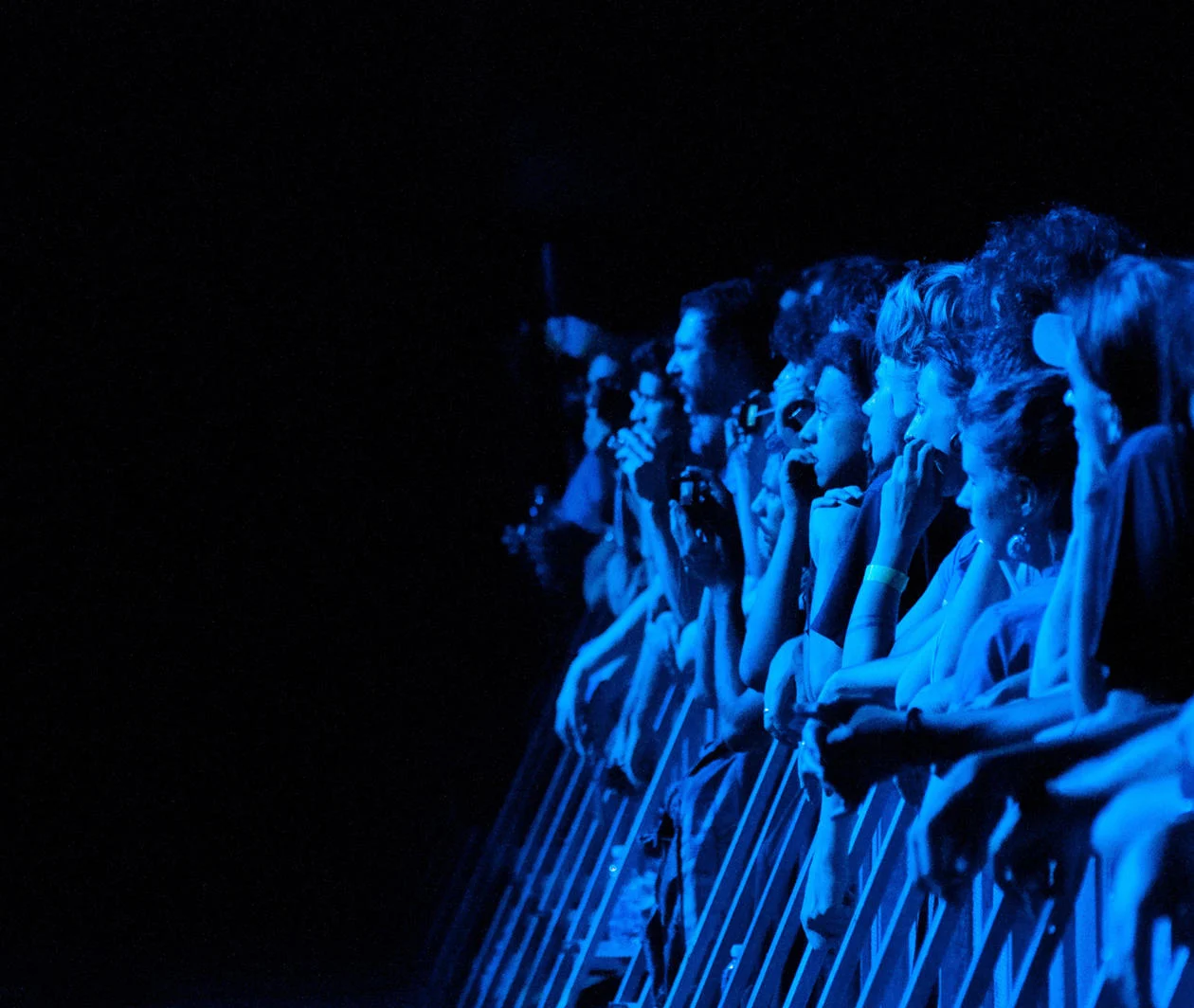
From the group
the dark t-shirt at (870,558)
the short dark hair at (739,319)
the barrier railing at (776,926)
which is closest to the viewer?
the barrier railing at (776,926)

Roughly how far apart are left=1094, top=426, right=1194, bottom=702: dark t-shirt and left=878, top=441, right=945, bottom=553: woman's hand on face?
2.00 ft

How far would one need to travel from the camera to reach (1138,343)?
1582 mm

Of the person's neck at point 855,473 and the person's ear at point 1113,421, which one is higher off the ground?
the person's ear at point 1113,421

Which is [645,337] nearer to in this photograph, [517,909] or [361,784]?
[517,909]

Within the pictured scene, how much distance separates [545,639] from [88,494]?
1391 millimetres

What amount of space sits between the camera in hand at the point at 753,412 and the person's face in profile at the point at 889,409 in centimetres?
40

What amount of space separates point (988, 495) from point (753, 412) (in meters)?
1.01

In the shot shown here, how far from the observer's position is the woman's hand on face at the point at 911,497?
2.18 metres

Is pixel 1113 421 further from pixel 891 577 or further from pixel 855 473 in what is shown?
pixel 855 473

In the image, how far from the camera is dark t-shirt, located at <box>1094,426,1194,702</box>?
1527 mm

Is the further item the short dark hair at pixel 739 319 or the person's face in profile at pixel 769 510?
the short dark hair at pixel 739 319

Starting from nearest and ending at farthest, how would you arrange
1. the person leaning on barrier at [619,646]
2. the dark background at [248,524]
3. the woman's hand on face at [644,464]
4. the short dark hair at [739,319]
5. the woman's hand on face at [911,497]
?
the woman's hand on face at [911,497], the short dark hair at [739,319], the woman's hand on face at [644,464], the person leaning on barrier at [619,646], the dark background at [248,524]

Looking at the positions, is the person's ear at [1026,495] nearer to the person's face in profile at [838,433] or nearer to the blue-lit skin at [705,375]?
the person's face in profile at [838,433]

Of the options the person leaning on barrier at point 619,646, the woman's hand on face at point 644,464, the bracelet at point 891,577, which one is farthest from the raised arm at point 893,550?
the person leaning on barrier at point 619,646
